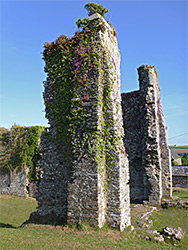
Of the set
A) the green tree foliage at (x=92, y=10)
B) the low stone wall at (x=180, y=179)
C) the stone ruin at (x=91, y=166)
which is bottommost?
the low stone wall at (x=180, y=179)

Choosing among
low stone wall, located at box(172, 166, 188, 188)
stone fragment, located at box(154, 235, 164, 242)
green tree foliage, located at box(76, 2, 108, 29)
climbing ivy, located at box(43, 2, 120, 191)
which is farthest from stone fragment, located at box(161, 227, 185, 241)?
low stone wall, located at box(172, 166, 188, 188)

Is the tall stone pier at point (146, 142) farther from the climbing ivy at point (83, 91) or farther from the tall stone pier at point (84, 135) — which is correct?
the climbing ivy at point (83, 91)

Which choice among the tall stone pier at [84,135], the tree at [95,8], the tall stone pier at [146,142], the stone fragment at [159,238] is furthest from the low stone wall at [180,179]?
the tree at [95,8]

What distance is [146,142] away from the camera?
12.1m

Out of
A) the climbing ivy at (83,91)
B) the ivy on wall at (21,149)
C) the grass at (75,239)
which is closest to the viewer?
the grass at (75,239)

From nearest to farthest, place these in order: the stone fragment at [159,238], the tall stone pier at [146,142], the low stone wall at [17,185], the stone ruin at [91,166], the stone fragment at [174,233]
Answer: the stone fragment at [159,238] < the stone fragment at [174,233] < the stone ruin at [91,166] < the tall stone pier at [146,142] < the low stone wall at [17,185]

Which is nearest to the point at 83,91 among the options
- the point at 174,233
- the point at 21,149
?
the point at 174,233

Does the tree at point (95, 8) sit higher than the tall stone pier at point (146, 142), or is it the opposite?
the tree at point (95, 8)

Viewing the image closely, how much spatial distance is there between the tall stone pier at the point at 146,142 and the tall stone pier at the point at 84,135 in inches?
180

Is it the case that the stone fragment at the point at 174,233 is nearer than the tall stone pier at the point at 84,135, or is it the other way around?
the stone fragment at the point at 174,233

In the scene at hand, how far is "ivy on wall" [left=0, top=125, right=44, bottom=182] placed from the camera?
18.0 metres

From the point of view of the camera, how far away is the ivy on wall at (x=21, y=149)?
59.1 ft

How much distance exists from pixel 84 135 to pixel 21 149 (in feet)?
43.7

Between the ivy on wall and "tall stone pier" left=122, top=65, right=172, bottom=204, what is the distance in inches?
365
